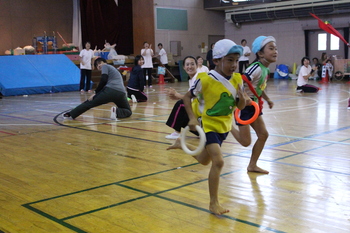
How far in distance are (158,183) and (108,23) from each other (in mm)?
20773

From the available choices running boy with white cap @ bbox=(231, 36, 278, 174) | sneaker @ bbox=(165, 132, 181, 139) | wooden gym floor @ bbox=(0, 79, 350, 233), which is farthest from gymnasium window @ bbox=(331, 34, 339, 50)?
running boy with white cap @ bbox=(231, 36, 278, 174)

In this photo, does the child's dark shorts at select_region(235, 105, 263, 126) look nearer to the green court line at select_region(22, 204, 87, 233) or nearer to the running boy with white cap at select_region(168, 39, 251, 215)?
the running boy with white cap at select_region(168, 39, 251, 215)

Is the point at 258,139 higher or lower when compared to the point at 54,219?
higher

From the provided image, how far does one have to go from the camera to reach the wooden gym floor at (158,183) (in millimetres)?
3168

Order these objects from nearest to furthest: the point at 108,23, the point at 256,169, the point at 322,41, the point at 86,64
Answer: the point at 256,169 < the point at 86,64 < the point at 322,41 < the point at 108,23

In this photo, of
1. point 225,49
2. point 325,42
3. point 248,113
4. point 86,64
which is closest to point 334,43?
point 325,42

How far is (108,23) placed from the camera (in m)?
23.9

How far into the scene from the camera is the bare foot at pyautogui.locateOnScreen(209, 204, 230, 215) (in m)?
3.30

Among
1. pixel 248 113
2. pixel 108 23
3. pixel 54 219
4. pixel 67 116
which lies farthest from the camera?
pixel 108 23

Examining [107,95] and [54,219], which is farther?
[107,95]

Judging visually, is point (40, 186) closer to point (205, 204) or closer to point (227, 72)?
point (205, 204)

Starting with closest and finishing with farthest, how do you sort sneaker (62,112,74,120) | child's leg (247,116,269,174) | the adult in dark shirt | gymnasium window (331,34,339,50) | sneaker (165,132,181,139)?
child's leg (247,116,269,174) < sneaker (165,132,181,139) < the adult in dark shirt < sneaker (62,112,74,120) < gymnasium window (331,34,339,50)

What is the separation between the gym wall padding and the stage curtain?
4930mm

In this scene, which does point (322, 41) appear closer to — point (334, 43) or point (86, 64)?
point (334, 43)
